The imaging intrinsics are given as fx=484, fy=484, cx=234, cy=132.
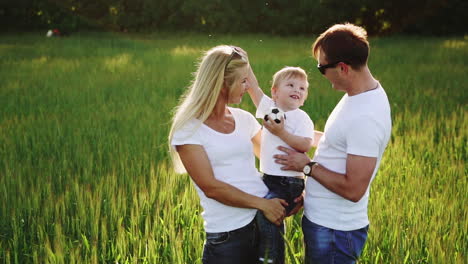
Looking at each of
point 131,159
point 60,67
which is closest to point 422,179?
point 131,159

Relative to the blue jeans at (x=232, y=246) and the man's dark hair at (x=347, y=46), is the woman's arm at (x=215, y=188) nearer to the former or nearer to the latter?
the blue jeans at (x=232, y=246)

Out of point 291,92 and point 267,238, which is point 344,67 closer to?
point 291,92

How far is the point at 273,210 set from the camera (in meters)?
2.08

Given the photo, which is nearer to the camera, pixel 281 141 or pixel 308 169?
pixel 308 169

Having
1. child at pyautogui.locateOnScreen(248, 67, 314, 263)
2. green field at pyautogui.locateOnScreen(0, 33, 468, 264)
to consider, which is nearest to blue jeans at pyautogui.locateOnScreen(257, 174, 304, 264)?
child at pyautogui.locateOnScreen(248, 67, 314, 263)

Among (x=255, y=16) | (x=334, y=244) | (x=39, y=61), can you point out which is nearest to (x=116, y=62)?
(x=39, y=61)

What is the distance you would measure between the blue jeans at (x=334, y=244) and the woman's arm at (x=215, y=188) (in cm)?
18

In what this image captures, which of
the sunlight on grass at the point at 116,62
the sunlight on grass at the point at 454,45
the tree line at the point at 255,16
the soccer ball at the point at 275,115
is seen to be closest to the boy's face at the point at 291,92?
the soccer ball at the point at 275,115

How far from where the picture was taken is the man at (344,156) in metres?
1.94

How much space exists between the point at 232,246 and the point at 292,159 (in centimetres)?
47

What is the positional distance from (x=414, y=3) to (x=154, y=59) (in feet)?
50.3

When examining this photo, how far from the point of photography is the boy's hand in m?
2.17

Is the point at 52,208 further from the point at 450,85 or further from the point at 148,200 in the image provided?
the point at 450,85

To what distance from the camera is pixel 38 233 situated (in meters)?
2.78
